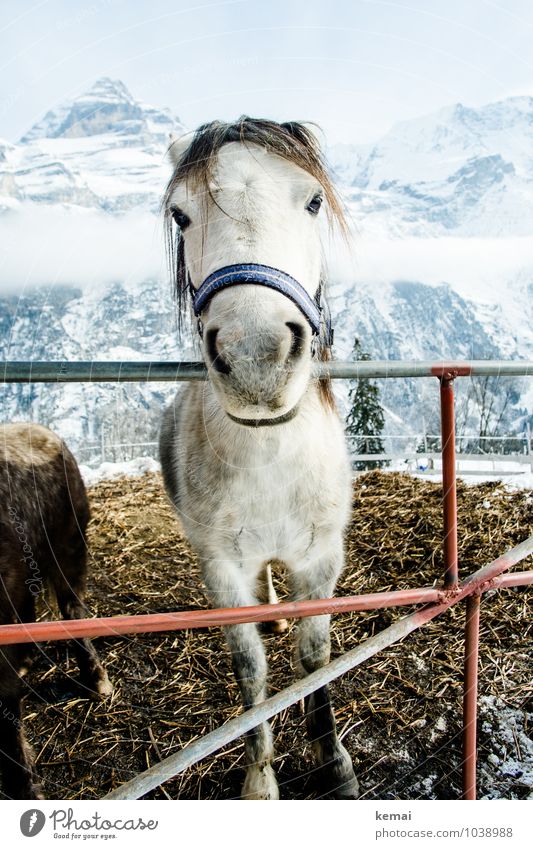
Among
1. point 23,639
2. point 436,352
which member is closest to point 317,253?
point 436,352

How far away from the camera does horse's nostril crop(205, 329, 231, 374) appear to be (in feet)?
3.60

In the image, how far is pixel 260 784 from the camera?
64.5 inches

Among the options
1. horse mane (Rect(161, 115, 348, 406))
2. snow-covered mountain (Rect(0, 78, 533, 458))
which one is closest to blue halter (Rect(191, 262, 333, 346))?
horse mane (Rect(161, 115, 348, 406))

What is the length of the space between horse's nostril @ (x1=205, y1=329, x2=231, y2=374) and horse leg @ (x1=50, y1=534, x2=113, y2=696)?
1.74 meters

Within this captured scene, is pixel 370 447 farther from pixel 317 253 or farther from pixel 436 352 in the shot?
pixel 317 253

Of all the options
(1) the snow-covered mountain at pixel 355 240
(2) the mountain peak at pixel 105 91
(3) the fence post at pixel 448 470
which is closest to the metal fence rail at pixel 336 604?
(3) the fence post at pixel 448 470

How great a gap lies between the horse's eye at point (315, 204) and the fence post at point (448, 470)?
65 cm

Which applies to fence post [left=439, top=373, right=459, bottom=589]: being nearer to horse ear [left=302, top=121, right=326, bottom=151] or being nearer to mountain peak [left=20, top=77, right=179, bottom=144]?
horse ear [left=302, top=121, right=326, bottom=151]

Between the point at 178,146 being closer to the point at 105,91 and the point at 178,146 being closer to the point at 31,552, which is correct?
the point at 105,91

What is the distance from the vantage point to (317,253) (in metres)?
1.48

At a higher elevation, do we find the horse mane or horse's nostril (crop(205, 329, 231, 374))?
the horse mane

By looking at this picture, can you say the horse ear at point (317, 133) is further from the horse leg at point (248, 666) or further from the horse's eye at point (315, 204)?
the horse leg at point (248, 666)

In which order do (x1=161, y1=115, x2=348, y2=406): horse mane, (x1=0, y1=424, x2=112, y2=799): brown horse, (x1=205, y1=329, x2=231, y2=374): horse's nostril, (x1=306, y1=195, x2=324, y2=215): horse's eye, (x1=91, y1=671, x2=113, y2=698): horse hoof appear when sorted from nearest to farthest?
1. (x1=205, y1=329, x2=231, y2=374): horse's nostril
2. (x1=161, y1=115, x2=348, y2=406): horse mane
3. (x1=306, y1=195, x2=324, y2=215): horse's eye
4. (x1=0, y1=424, x2=112, y2=799): brown horse
5. (x1=91, y1=671, x2=113, y2=698): horse hoof

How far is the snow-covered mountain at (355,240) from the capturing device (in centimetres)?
189
